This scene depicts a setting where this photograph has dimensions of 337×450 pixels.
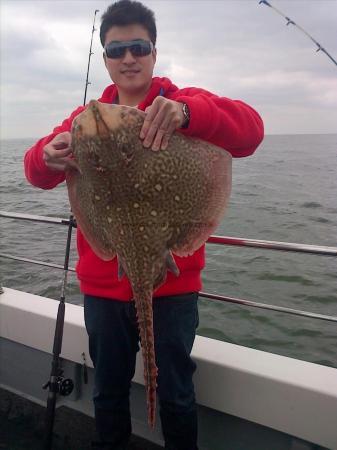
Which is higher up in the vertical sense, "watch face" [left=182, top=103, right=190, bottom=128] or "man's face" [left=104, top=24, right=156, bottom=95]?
"man's face" [left=104, top=24, right=156, bottom=95]

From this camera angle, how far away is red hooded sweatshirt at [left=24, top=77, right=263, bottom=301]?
1862 mm

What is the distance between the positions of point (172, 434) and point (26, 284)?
7700mm

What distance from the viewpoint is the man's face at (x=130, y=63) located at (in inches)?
87.1

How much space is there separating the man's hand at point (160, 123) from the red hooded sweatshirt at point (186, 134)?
0.32 ft

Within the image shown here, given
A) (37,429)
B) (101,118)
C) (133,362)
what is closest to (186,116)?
(101,118)

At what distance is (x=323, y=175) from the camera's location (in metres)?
28.6

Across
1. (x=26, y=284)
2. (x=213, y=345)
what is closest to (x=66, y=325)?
(x=213, y=345)

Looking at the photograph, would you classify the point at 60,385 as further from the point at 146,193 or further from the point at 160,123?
the point at 160,123

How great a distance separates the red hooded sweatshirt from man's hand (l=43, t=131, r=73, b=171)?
0.24 meters

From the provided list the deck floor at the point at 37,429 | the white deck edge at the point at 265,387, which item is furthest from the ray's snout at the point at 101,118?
the deck floor at the point at 37,429

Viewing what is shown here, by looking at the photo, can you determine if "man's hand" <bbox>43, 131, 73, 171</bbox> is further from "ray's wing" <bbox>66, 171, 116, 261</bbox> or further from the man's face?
the man's face

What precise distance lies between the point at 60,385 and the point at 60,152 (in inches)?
66.0

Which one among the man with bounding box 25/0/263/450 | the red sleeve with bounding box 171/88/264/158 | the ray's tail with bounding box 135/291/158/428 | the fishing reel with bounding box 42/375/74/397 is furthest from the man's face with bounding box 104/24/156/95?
the fishing reel with bounding box 42/375/74/397

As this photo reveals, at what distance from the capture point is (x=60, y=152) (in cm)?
189
